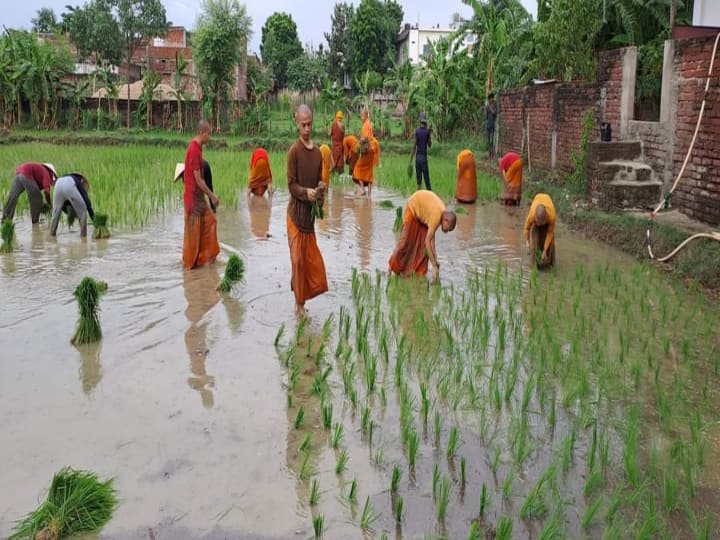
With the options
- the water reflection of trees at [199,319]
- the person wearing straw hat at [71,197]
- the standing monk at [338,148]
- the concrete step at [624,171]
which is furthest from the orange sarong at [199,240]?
the standing monk at [338,148]

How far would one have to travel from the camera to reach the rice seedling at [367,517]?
3.20 m

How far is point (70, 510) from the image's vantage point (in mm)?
3141

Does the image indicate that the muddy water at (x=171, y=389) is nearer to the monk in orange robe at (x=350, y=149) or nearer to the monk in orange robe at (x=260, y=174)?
the monk in orange robe at (x=260, y=174)

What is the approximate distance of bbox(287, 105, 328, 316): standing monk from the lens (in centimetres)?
594

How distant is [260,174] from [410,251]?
5843 mm

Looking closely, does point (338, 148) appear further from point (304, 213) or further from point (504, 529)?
point (504, 529)

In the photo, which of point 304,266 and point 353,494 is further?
point 304,266

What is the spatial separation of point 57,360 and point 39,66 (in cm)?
2254

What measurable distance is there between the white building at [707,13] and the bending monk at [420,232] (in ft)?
25.4

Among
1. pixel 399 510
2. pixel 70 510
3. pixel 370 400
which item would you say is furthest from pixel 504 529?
pixel 70 510

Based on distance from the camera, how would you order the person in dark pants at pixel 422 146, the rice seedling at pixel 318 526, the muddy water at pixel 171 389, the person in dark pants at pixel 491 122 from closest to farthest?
the rice seedling at pixel 318 526 < the muddy water at pixel 171 389 < the person in dark pants at pixel 422 146 < the person in dark pants at pixel 491 122

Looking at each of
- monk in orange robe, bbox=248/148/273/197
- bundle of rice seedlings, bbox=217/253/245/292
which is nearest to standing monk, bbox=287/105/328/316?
bundle of rice seedlings, bbox=217/253/245/292

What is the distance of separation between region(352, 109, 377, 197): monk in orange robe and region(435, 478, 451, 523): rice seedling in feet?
33.4

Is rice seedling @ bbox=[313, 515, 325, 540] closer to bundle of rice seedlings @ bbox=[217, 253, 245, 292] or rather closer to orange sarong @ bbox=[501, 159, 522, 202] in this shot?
bundle of rice seedlings @ bbox=[217, 253, 245, 292]
